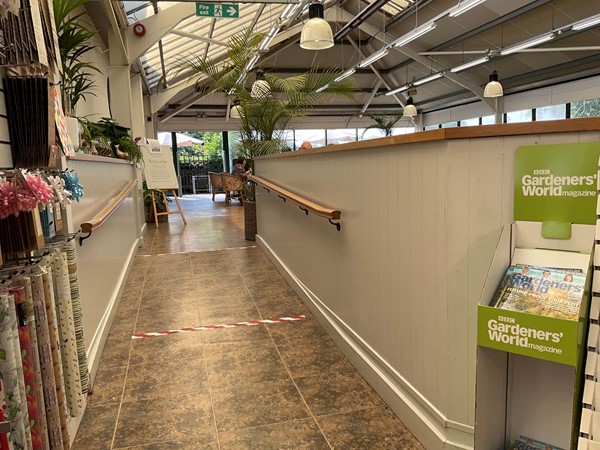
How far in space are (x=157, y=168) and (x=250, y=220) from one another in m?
2.30

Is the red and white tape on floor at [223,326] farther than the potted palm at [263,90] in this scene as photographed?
No

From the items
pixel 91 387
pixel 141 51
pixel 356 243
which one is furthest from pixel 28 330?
pixel 141 51

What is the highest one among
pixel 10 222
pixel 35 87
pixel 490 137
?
pixel 35 87

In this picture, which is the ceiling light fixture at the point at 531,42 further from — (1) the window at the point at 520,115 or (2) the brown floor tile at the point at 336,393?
(2) the brown floor tile at the point at 336,393

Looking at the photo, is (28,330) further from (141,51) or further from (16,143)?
(141,51)

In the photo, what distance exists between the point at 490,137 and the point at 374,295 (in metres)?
1.10

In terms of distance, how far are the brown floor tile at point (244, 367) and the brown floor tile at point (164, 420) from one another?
189mm

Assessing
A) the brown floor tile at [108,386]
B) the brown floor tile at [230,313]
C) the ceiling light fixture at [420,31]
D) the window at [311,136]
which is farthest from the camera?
the window at [311,136]

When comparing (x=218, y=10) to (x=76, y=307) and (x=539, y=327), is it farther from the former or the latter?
(x=539, y=327)

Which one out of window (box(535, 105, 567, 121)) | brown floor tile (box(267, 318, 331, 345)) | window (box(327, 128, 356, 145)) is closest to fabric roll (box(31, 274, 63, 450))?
brown floor tile (box(267, 318, 331, 345))

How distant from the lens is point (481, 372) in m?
1.30

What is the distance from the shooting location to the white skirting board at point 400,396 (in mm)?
1732

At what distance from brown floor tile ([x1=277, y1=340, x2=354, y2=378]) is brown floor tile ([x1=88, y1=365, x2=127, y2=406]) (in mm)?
902

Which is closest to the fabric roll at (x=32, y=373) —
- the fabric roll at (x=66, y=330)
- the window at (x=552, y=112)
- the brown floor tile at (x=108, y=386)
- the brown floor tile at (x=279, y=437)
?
the fabric roll at (x=66, y=330)
